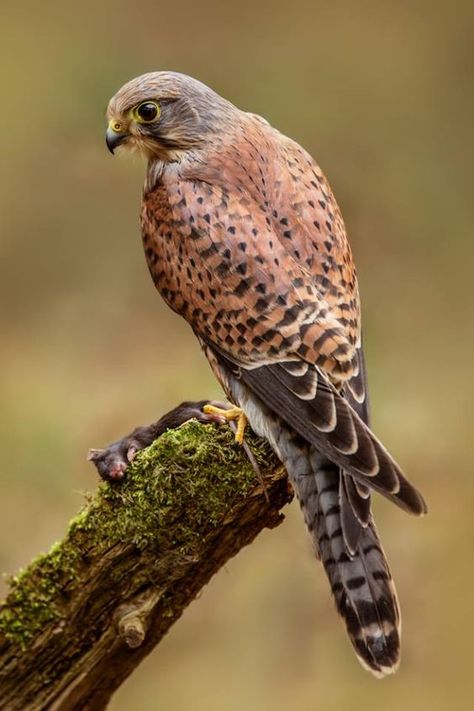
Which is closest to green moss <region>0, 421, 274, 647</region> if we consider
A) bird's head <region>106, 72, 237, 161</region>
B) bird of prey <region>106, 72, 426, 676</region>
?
bird of prey <region>106, 72, 426, 676</region>

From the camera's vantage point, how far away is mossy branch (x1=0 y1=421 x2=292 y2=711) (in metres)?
2.95

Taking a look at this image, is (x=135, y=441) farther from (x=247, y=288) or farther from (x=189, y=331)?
(x=189, y=331)

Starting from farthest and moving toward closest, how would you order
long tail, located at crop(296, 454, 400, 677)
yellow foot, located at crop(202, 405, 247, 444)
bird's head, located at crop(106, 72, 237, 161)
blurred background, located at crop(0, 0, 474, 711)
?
blurred background, located at crop(0, 0, 474, 711), bird's head, located at crop(106, 72, 237, 161), yellow foot, located at crop(202, 405, 247, 444), long tail, located at crop(296, 454, 400, 677)

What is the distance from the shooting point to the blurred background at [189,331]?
506 centimetres

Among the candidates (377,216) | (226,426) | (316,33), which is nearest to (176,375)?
(377,216)

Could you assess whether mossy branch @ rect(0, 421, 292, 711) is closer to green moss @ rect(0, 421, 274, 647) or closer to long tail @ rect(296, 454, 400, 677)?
green moss @ rect(0, 421, 274, 647)

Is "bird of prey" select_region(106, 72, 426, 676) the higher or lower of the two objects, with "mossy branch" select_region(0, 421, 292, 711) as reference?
higher

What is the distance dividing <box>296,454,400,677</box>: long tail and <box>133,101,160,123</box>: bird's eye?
1268 mm

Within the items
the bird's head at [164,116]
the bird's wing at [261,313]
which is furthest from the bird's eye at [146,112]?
the bird's wing at [261,313]

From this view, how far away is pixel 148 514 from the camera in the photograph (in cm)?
294

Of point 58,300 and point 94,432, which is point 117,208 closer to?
point 58,300

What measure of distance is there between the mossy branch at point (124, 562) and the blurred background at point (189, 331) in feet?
6.26

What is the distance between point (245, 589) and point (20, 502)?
0.99m

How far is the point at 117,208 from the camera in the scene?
18.4 ft
